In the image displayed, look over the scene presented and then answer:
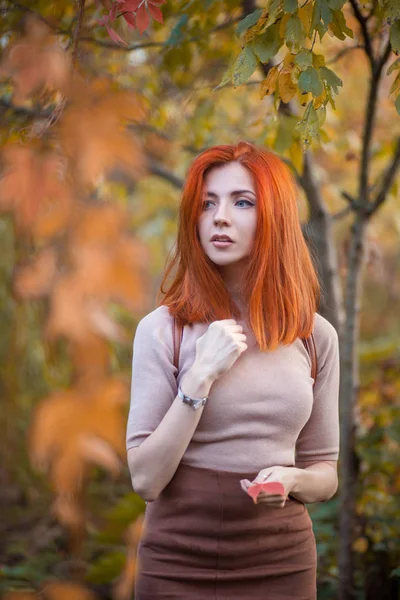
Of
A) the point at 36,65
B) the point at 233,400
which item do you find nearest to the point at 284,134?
the point at 233,400

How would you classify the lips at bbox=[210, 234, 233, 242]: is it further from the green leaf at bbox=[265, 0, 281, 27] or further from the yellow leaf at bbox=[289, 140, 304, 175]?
the yellow leaf at bbox=[289, 140, 304, 175]

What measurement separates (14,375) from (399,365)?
10.0ft

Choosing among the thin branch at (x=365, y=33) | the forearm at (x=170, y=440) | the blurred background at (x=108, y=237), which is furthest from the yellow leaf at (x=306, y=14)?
the forearm at (x=170, y=440)

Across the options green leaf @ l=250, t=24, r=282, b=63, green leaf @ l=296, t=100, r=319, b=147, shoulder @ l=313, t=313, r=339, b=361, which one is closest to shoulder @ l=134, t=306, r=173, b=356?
shoulder @ l=313, t=313, r=339, b=361

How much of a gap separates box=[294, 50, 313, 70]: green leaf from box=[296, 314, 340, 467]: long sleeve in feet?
2.20

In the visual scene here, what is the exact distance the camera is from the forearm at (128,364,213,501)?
1.44m

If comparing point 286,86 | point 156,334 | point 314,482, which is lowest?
point 314,482

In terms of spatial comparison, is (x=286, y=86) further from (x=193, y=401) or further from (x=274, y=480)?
(x=274, y=480)

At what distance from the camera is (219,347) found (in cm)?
149

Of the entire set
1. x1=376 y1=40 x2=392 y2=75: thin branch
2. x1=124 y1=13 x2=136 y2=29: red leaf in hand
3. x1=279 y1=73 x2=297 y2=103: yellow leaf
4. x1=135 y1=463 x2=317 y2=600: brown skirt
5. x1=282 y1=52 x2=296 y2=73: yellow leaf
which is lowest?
x1=135 y1=463 x2=317 y2=600: brown skirt

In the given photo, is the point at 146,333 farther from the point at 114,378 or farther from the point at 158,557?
the point at 114,378

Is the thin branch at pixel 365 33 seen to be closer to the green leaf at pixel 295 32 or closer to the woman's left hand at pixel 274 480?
the green leaf at pixel 295 32

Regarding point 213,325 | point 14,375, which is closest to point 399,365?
point 213,325

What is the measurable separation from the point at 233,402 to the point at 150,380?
0.20 m
